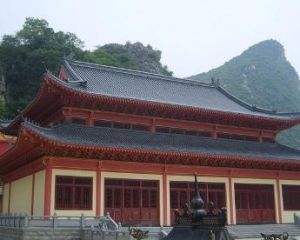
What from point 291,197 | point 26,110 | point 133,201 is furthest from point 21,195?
point 291,197

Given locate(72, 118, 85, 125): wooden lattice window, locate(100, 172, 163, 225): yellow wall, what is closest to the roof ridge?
locate(72, 118, 85, 125): wooden lattice window

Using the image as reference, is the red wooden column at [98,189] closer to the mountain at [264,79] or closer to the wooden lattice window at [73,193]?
the wooden lattice window at [73,193]

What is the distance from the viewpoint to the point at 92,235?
728 inches

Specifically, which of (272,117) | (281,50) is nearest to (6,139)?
(272,117)

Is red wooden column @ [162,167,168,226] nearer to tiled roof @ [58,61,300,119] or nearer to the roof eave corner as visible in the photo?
tiled roof @ [58,61,300,119]

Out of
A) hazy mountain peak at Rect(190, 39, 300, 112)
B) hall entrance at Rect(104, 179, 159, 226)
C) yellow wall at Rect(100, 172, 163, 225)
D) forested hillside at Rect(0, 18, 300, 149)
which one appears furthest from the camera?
hazy mountain peak at Rect(190, 39, 300, 112)

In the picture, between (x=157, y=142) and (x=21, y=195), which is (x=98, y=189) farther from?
(x=21, y=195)

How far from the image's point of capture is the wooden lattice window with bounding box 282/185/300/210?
96.8 ft

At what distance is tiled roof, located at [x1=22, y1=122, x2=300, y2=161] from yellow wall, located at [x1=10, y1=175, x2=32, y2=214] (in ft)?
14.7

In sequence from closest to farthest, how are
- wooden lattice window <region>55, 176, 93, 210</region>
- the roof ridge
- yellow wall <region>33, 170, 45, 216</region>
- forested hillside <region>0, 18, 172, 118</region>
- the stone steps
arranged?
1. wooden lattice window <region>55, 176, 93, 210</region>
2. yellow wall <region>33, 170, 45, 216</region>
3. the stone steps
4. the roof ridge
5. forested hillside <region>0, 18, 172, 118</region>

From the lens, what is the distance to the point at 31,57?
206 ft

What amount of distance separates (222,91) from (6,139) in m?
20.9

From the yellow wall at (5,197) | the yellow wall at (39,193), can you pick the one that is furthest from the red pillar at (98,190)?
the yellow wall at (5,197)

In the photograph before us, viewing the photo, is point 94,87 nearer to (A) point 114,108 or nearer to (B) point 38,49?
(A) point 114,108
